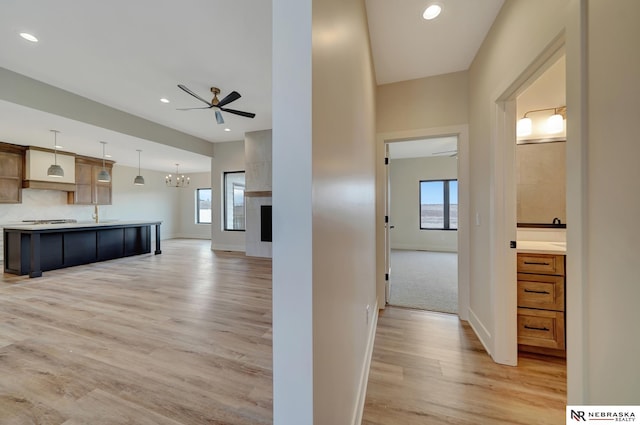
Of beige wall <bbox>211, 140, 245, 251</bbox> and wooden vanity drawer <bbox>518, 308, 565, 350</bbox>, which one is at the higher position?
beige wall <bbox>211, 140, 245, 251</bbox>

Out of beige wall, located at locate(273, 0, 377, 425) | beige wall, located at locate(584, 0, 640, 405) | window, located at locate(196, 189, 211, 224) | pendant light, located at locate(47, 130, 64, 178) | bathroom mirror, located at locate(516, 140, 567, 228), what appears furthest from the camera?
window, located at locate(196, 189, 211, 224)

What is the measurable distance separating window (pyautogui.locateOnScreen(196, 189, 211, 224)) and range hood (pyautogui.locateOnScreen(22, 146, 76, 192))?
146 inches

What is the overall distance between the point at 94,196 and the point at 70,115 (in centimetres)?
451

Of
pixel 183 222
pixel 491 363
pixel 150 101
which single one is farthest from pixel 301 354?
pixel 183 222

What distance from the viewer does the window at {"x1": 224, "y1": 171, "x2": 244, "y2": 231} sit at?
7.16 metres

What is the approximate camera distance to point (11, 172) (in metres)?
5.62

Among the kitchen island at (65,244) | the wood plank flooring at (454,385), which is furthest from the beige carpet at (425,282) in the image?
the kitchen island at (65,244)

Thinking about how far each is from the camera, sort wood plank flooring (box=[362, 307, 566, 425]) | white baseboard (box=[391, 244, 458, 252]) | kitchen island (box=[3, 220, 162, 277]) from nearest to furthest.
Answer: wood plank flooring (box=[362, 307, 566, 425]) → kitchen island (box=[3, 220, 162, 277]) → white baseboard (box=[391, 244, 458, 252])

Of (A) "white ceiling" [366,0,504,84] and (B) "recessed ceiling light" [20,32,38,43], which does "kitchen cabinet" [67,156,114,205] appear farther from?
(A) "white ceiling" [366,0,504,84]

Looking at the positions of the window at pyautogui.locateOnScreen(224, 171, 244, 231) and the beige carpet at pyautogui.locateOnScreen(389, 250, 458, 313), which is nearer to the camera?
the beige carpet at pyautogui.locateOnScreen(389, 250, 458, 313)

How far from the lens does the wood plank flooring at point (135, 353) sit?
4.71 ft

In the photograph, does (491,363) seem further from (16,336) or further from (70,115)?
(70,115)

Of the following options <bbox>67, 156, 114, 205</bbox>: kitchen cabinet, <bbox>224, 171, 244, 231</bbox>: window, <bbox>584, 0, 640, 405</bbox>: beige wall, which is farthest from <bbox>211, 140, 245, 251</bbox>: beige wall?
<bbox>584, 0, 640, 405</bbox>: beige wall

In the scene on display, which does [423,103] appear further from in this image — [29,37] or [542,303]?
[29,37]
